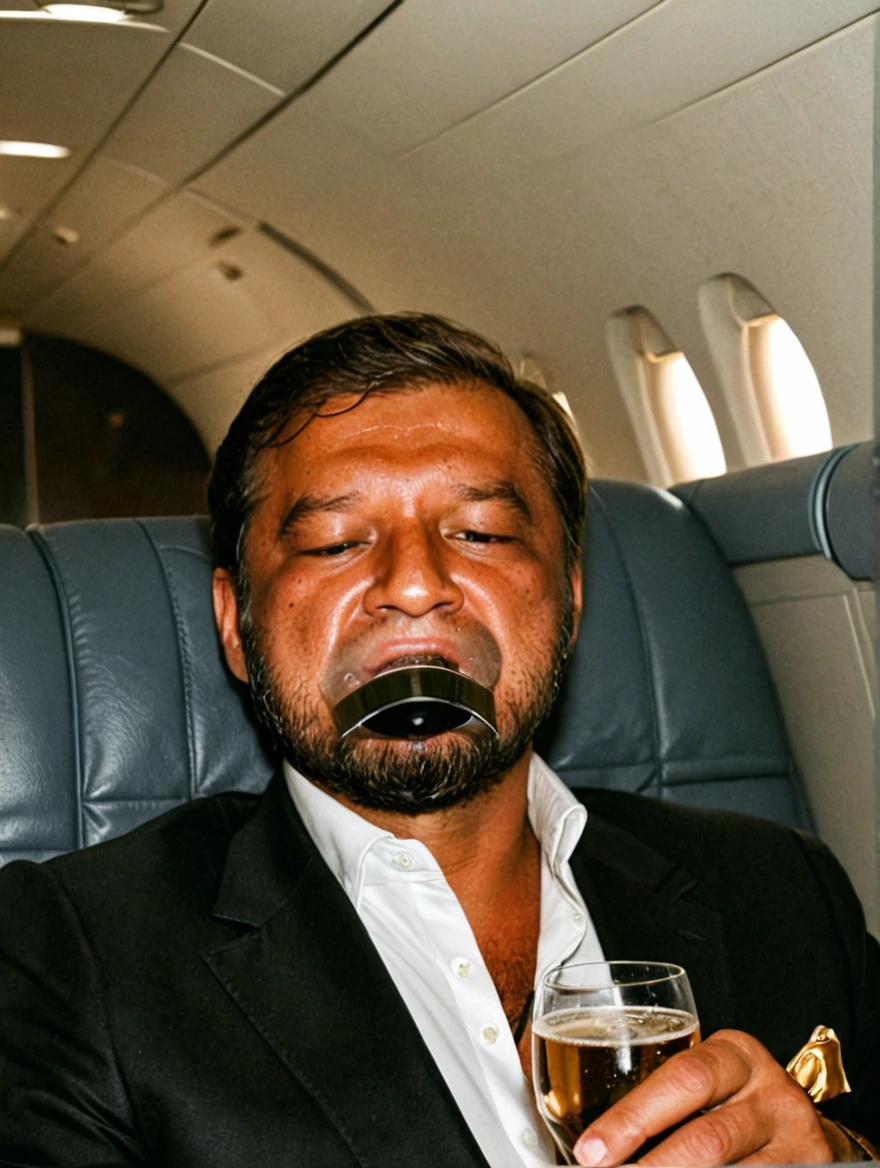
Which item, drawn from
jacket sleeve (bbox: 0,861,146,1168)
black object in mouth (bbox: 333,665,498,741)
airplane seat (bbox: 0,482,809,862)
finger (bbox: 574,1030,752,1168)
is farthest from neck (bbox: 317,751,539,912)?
finger (bbox: 574,1030,752,1168)

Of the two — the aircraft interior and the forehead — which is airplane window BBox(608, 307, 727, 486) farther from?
the forehead

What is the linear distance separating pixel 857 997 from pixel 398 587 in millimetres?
865

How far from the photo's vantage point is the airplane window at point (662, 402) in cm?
318

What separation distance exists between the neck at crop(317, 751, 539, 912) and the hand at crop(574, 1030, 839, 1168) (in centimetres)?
57

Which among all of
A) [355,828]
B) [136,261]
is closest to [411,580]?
[355,828]

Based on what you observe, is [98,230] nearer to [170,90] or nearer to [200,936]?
[170,90]

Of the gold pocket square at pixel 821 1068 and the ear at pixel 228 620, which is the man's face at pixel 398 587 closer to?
the ear at pixel 228 620

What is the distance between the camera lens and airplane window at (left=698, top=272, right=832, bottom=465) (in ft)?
9.38

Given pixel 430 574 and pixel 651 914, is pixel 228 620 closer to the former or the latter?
pixel 430 574

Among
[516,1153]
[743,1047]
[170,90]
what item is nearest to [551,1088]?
[743,1047]

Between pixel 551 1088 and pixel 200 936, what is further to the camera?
pixel 200 936

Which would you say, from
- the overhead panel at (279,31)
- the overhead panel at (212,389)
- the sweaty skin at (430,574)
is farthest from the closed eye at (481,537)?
the overhead panel at (279,31)

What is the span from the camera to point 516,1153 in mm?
1623

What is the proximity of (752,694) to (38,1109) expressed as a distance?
1.33m
